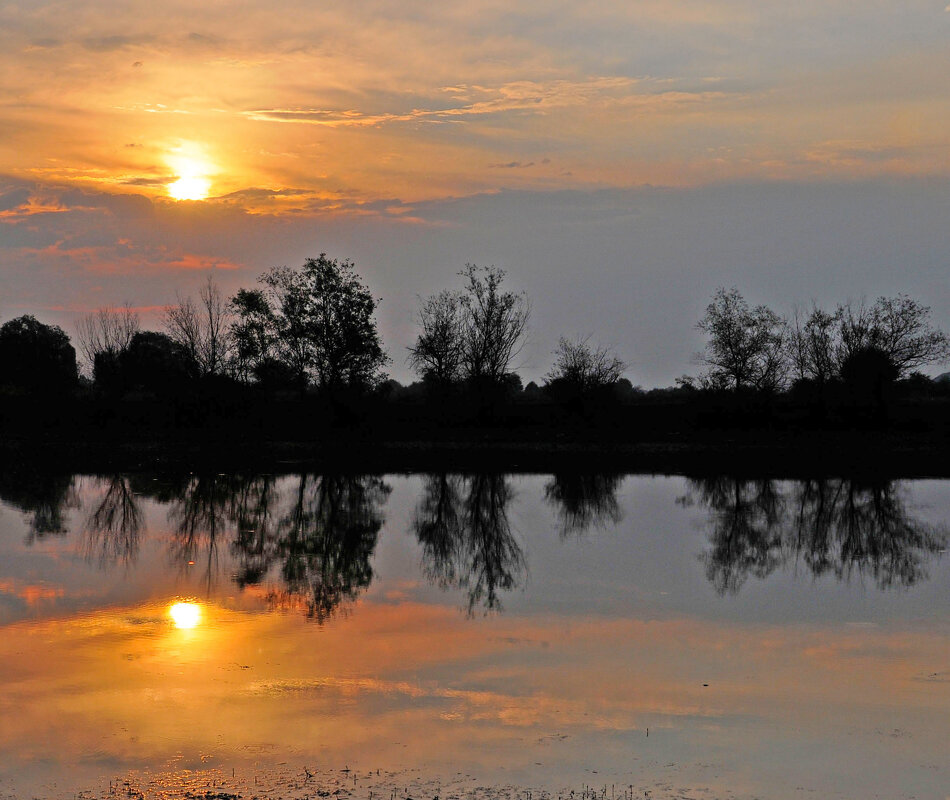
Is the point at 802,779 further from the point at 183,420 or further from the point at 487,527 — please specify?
the point at 183,420

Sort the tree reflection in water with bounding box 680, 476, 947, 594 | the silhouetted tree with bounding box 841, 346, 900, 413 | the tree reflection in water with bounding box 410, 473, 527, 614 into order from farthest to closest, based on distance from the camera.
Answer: the silhouetted tree with bounding box 841, 346, 900, 413 → the tree reflection in water with bounding box 680, 476, 947, 594 → the tree reflection in water with bounding box 410, 473, 527, 614

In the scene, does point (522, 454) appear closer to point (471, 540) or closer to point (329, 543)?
point (471, 540)

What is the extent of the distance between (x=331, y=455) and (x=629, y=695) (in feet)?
124

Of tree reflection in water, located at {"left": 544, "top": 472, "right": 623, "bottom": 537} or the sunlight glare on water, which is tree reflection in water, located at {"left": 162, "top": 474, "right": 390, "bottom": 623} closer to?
the sunlight glare on water

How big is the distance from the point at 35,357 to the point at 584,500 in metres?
68.6

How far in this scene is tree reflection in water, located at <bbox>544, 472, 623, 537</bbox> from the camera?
2288 centimetres

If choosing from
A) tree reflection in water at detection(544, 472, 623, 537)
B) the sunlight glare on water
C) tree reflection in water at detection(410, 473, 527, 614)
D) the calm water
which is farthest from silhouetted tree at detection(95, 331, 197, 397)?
the sunlight glare on water

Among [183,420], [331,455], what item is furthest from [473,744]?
[183,420]

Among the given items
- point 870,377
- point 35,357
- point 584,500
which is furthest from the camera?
point 35,357

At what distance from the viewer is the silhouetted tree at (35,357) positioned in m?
67.5

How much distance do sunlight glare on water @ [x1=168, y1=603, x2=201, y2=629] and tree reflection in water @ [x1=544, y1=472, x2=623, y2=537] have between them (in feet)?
29.8

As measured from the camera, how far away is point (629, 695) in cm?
970

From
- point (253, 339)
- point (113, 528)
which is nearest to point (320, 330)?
point (253, 339)

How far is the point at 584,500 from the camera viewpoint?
27797 mm
